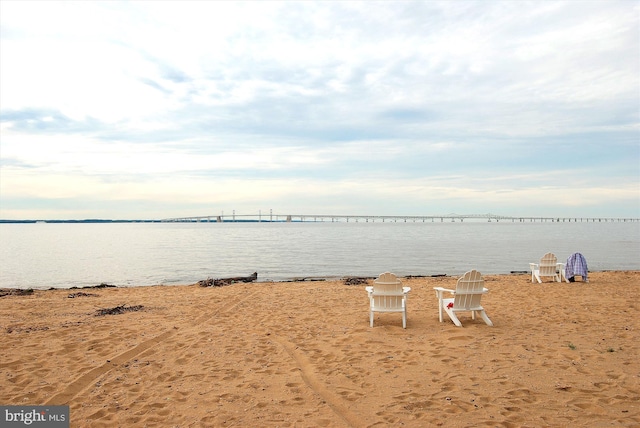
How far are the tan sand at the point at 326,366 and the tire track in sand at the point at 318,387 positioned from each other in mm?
23

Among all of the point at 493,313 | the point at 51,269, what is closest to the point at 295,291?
the point at 493,313

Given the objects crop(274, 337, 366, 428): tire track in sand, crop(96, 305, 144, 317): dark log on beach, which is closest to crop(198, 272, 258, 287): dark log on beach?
crop(96, 305, 144, 317): dark log on beach

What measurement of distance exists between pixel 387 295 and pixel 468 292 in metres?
1.62

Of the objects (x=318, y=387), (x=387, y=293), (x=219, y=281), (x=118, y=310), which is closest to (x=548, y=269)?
(x=387, y=293)

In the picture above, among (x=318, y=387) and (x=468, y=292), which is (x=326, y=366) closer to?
(x=318, y=387)

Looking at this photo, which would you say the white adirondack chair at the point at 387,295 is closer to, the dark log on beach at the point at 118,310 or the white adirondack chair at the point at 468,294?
the white adirondack chair at the point at 468,294

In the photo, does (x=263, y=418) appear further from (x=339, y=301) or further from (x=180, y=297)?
(x=180, y=297)

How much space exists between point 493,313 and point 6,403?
9.02m

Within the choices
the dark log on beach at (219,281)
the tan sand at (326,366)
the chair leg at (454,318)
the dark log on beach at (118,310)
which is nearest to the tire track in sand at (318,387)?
the tan sand at (326,366)

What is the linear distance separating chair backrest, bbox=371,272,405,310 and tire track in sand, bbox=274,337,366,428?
2129 millimetres

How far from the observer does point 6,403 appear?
5004 mm

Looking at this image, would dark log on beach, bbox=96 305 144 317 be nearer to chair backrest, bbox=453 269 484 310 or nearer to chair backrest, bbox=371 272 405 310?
chair backrest, bbox=371 272 405 310

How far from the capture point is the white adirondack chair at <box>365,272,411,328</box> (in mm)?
8461

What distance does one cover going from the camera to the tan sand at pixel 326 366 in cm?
466
